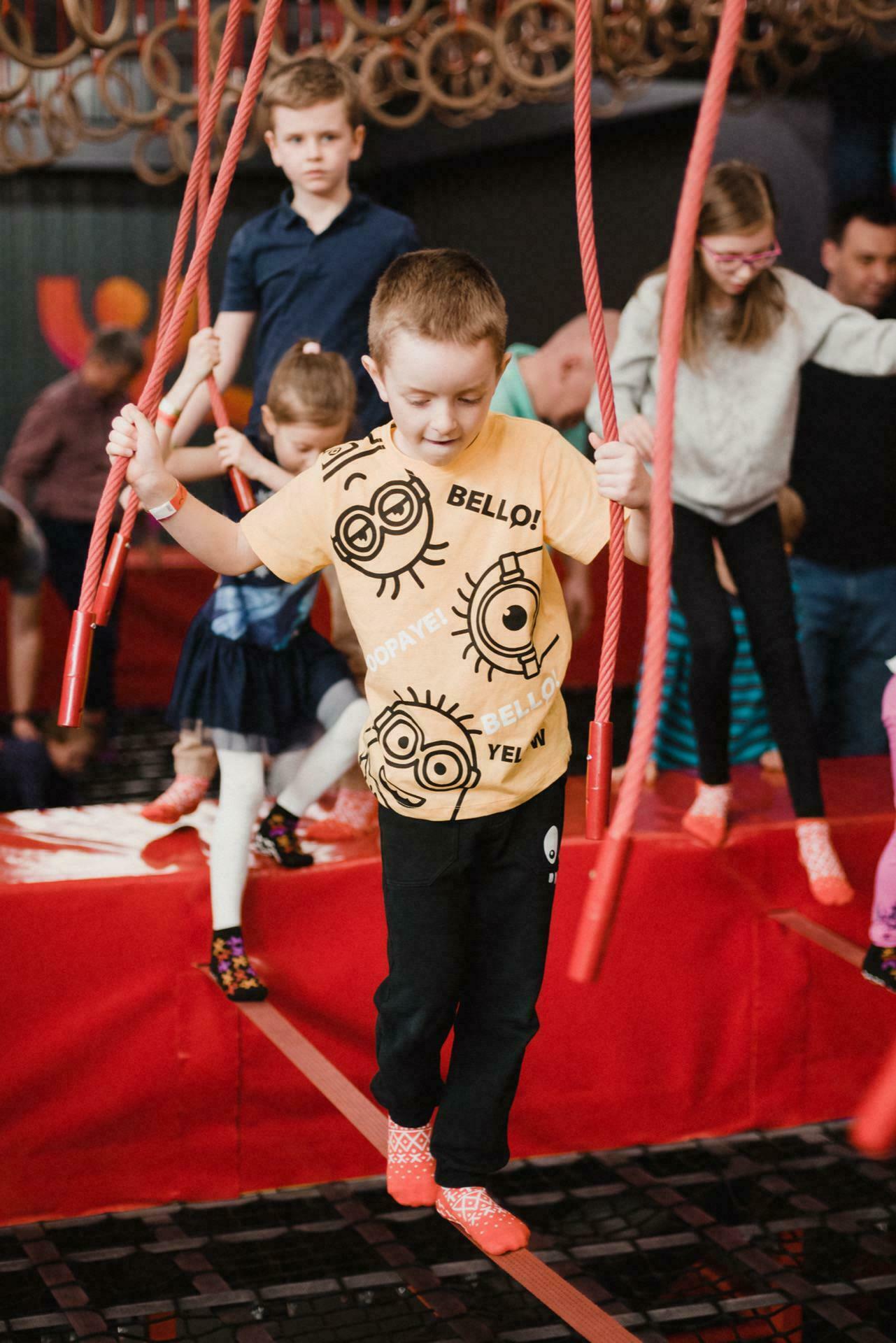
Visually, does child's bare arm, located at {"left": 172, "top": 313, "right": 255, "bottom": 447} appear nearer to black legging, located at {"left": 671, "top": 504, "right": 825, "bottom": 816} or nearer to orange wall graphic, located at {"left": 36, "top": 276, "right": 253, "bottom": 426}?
black legging, located at {"left": 671, "top": 504, "right": 825, "bottom": 816}

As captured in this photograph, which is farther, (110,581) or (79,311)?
(79,311)

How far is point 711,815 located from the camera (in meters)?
2.92

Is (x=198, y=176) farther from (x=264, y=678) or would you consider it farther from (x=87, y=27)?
(x=87, y=27)

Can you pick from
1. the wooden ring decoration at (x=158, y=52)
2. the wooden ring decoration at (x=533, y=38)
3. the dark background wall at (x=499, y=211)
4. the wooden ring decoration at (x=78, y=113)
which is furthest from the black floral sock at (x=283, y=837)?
the dark background wall at (x=499, y=211)

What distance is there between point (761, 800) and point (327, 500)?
162 cm

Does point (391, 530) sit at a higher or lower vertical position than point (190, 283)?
lower

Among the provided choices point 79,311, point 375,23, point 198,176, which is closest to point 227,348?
point 198,176

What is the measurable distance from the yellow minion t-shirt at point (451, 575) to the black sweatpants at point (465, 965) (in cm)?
5

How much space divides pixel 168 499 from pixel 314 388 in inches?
31.5

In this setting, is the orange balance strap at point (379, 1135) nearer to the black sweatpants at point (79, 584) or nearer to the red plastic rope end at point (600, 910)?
the red plastic rope end at point (600, 910)

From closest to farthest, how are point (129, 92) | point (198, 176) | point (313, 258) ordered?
point (198, 176)
point (313, 258)
point (129, 92)

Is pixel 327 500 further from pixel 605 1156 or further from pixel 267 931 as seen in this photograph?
pixel 605 1156

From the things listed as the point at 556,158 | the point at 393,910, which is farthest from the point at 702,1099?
the point at 556,158

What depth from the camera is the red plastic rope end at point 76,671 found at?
5.70 ft
